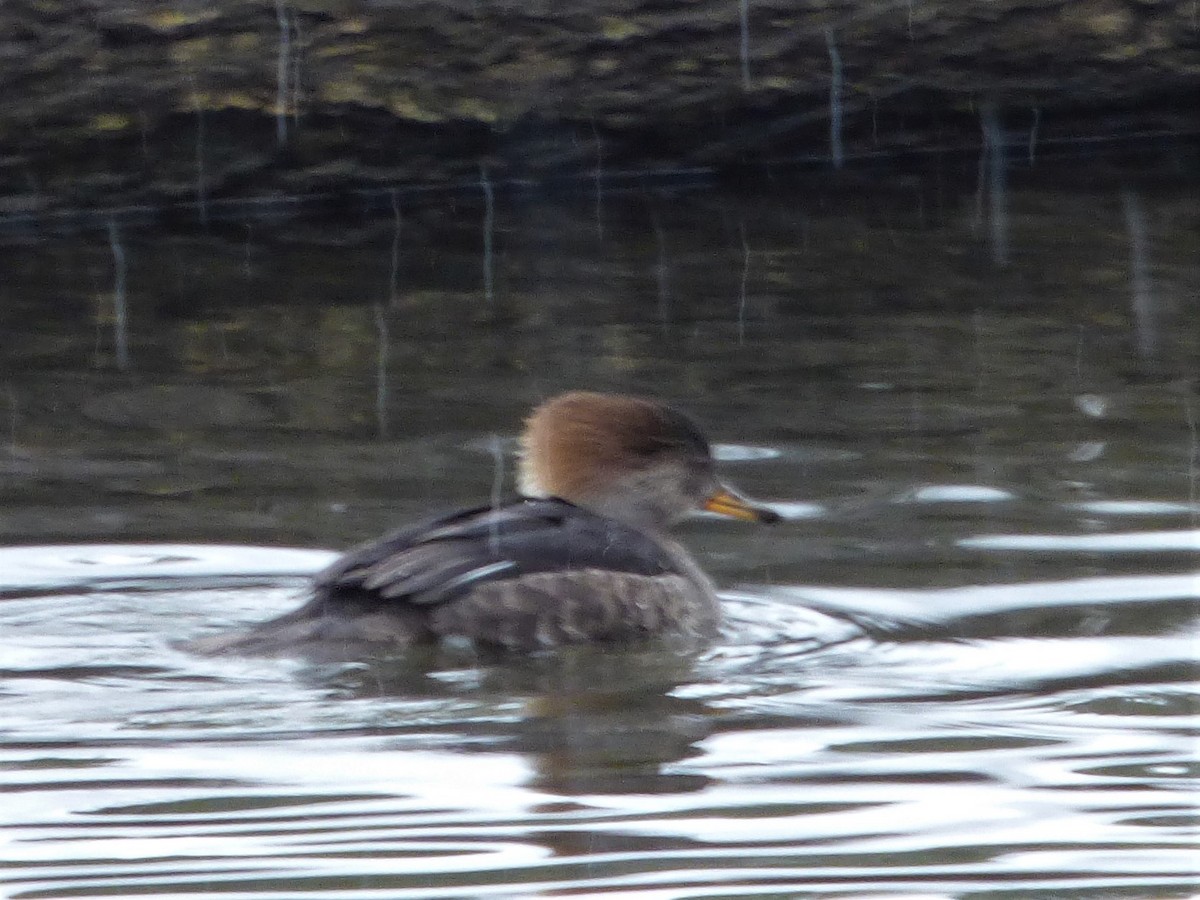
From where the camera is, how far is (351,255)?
36.9 ft

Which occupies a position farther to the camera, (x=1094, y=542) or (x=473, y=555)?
(x=1094, y=542)

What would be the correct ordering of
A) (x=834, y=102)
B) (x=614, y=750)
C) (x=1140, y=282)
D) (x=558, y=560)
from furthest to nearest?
(x=834, y=102) < (x=1140, y=282) < (x=558, y=560) < (x=614, y=750)

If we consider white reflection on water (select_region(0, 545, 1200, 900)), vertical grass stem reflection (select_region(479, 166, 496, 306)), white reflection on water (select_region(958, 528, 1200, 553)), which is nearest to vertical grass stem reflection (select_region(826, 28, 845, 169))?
vertical grass stem reflection (select_region(479, 166, 496, 306))

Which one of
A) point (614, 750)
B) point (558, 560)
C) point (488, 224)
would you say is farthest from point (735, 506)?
point (488, 224)

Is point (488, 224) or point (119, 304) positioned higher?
point (488, 224)

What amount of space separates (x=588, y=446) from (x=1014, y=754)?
2026 millimetres

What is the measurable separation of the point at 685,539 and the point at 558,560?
4.18ft

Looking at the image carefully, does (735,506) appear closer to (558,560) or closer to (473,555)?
(558,560)

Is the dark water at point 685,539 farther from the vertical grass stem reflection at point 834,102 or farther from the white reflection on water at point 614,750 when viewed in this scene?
the vertical grass stem reflection at point 834,102

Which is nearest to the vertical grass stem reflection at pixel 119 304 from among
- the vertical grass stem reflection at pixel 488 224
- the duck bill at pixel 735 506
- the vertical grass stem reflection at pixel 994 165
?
the vertical grass stem reflection at pixel 488 224

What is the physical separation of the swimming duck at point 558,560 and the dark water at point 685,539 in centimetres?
A: 11

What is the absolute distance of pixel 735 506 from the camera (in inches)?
269

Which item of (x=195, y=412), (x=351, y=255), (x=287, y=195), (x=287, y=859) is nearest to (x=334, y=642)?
(x=287, y=859)

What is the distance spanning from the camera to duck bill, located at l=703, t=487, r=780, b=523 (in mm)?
6805
